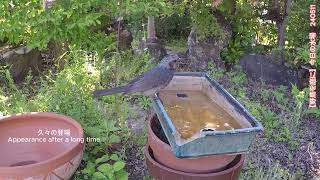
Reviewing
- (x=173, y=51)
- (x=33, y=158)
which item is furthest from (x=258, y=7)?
(x=33, y=158)

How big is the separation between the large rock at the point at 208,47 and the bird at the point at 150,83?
221cm

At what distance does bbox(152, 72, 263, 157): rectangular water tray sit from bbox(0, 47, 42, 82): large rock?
11.3ft

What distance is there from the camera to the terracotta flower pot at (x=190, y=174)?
2.53 metres

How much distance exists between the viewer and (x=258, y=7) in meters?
5.84

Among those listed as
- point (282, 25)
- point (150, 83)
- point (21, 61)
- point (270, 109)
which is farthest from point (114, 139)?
point (282, 25)

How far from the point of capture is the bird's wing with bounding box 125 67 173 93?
10.5 ft

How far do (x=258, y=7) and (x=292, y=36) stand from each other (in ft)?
2.13

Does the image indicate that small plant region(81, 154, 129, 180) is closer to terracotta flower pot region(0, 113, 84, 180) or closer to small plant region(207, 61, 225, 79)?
terracotta flower pot region(0, 113, 84, 180)

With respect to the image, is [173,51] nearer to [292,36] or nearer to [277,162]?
[292,36]

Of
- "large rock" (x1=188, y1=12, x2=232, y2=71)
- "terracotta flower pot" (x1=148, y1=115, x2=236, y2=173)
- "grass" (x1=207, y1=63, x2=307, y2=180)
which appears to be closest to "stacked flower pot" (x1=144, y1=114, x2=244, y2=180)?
"terracotta flower pot" (x1=148, y1=115, x2=236, y2=173)

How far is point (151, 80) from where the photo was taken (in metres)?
3.26

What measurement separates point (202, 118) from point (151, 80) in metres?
0.58

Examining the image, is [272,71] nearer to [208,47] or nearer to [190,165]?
[208,47]

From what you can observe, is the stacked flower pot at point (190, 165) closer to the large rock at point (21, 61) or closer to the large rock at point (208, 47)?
the large rock at point (208, 47)
